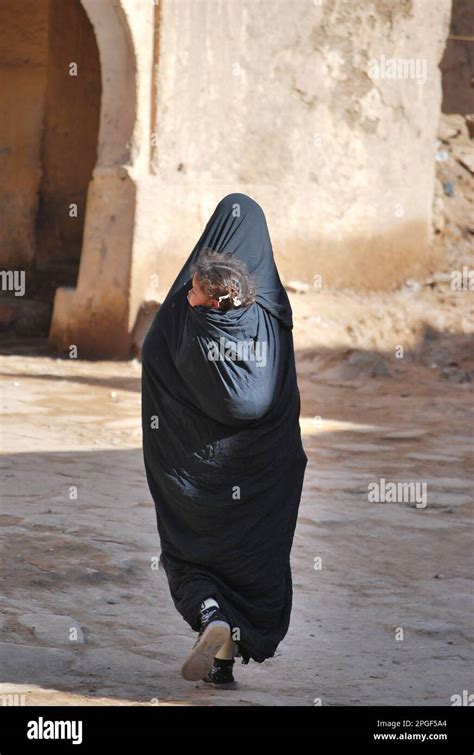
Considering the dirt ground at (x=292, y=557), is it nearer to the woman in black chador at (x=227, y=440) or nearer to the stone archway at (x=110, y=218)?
the woman in black chador at (x=227, y=440)

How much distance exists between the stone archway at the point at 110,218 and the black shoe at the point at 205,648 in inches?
280

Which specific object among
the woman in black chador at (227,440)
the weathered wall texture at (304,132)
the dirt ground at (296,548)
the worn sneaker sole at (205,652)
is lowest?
the dirt ground at (296,548)

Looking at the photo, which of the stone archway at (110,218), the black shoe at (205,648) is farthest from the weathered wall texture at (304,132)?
the black shoe at (205,648)

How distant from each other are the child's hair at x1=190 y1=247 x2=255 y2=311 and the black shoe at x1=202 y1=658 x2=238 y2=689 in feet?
3.29

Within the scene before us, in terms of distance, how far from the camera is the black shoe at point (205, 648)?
3150 mm

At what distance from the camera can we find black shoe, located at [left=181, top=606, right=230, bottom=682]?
315 cm

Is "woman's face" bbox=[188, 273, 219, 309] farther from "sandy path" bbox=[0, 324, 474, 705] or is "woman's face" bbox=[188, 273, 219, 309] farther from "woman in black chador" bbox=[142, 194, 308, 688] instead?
"sandy path" bbox=[0, 324, 474, 705]

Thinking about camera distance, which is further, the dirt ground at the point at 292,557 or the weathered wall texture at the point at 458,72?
the weathered wall texture at the point at 458,72

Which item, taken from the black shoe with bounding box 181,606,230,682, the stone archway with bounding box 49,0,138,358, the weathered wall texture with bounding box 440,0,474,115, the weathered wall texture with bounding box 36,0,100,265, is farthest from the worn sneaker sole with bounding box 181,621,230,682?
the weathered wall texture with bounding box 440,0,474,115

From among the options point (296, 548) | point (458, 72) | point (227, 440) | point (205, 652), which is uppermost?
point (458, 72)

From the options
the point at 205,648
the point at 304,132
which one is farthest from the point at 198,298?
the point at 304,132

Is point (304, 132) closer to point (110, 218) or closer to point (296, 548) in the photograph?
point (110, 218)

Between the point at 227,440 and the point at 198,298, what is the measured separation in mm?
413

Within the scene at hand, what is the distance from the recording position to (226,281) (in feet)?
11.1
